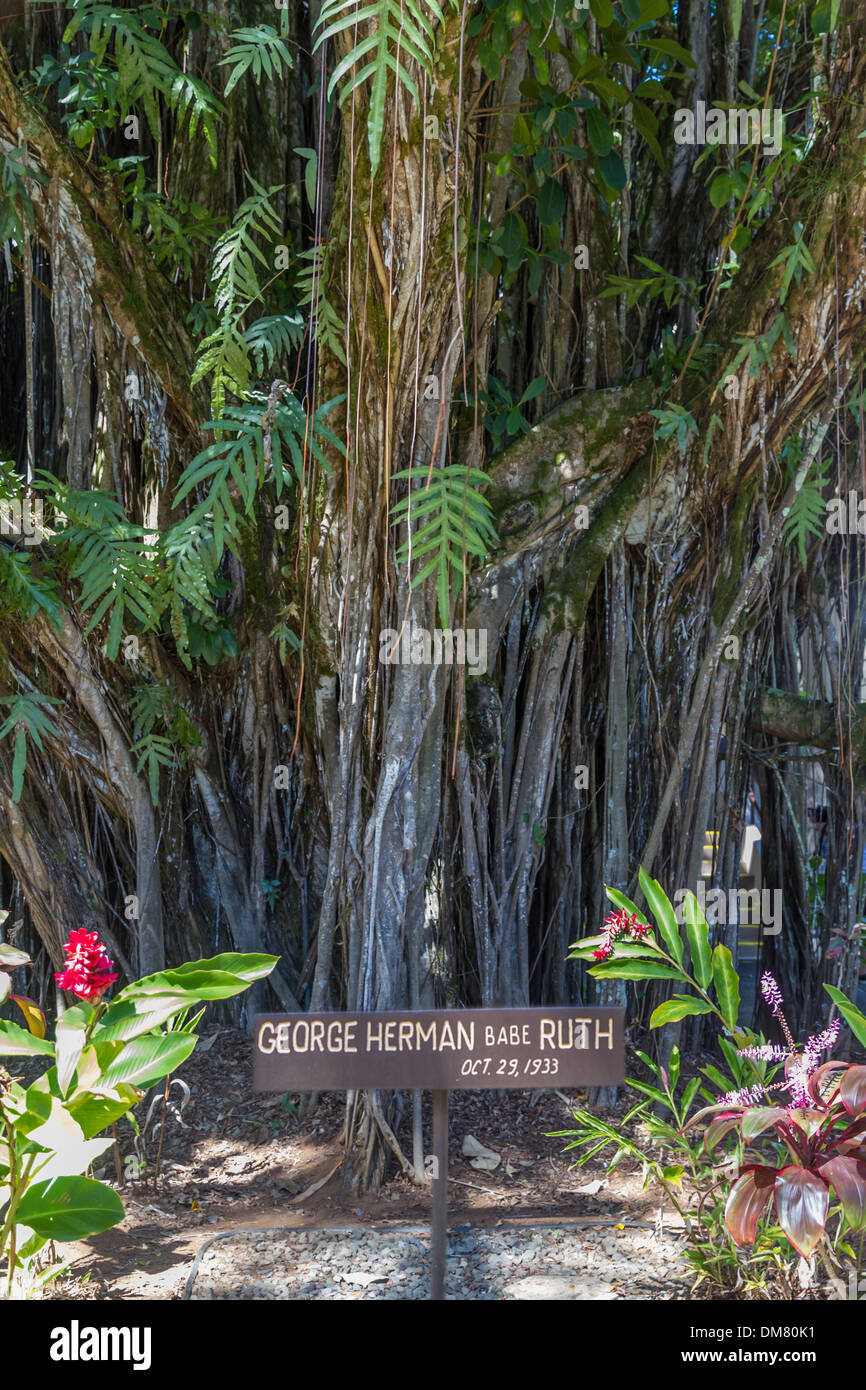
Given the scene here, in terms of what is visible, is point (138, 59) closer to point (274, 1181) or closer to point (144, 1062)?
point (144, 1062)

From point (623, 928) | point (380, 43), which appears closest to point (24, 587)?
point (380, 43)

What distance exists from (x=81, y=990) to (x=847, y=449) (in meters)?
2.37

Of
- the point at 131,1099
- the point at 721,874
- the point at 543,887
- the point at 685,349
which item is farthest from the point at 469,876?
the point at 685,349

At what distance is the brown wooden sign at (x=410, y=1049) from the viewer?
1674 mm

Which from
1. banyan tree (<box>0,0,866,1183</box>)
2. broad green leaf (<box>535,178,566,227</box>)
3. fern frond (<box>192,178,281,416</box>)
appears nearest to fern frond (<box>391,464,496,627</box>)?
banyan tree (<box>0,0,866,1183</box>)

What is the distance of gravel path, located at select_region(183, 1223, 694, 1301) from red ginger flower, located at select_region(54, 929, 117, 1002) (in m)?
0.51

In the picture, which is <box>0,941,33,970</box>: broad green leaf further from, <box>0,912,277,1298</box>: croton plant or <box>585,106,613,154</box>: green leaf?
<box>585,106,613,154</box>: green leaf

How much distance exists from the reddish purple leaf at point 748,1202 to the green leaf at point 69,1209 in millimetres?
850

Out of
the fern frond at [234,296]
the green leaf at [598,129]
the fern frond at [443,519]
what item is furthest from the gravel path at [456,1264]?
the green leaf at [598,129]

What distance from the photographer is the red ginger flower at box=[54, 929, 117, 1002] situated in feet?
6.12

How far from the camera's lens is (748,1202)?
1.56 m

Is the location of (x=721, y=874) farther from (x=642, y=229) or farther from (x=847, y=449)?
(x=642, y=229)

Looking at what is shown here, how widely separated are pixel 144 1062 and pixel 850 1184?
3.29ft

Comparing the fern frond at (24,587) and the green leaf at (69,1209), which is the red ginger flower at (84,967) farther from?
the fern frond at (24,587)
